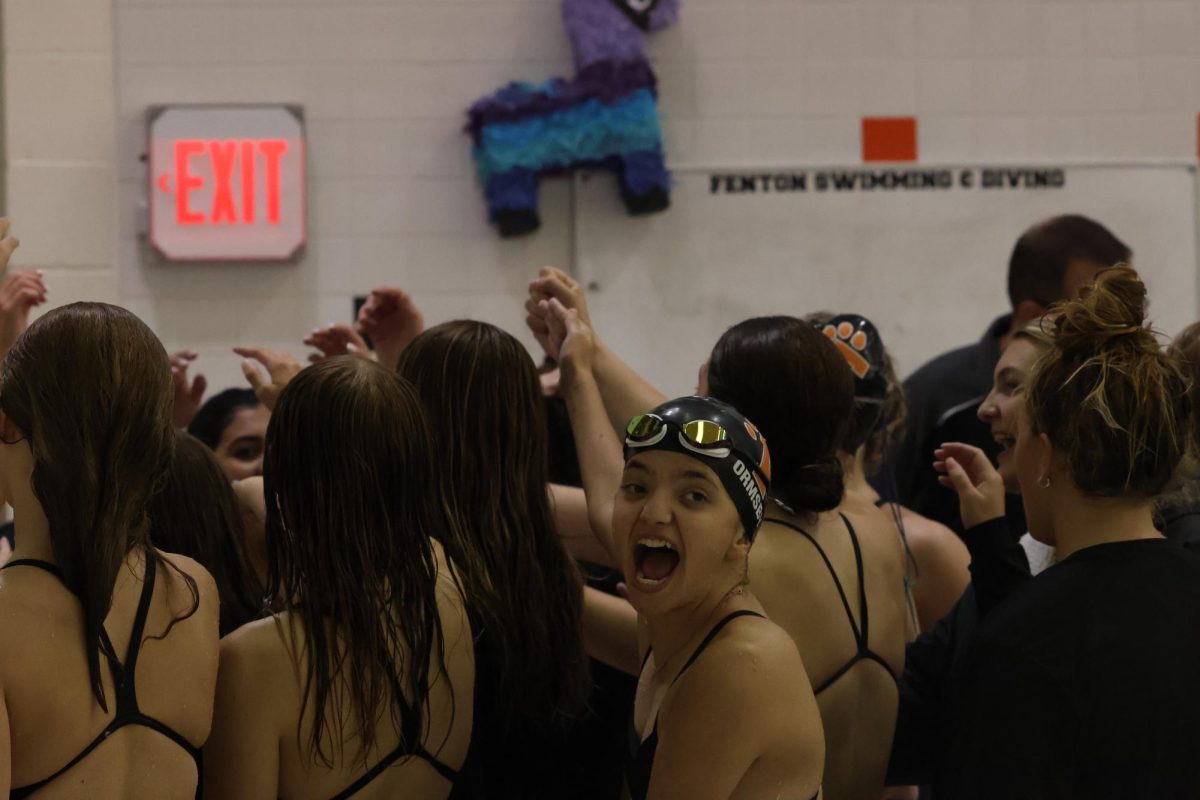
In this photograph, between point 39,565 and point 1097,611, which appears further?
point 1097,611

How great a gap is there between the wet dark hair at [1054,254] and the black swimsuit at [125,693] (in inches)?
111

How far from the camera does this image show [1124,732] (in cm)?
183

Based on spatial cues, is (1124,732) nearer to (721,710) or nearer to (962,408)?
(721,710)

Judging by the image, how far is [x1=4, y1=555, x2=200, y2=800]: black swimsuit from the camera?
1.70 meters

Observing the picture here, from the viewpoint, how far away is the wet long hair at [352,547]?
1.86m

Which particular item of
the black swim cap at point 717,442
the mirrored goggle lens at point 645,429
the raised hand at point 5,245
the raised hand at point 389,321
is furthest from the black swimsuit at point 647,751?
the raised hand at point 389,321

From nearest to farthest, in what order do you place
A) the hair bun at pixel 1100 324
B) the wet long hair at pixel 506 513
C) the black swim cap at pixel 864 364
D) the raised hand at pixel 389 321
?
the hair bun at pixel 1100 324, the wet long hair at pixel 506 513, the black swim cap at pixel 864 364, the raised hand at pixel 389 321

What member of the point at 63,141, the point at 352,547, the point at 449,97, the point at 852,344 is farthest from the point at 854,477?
the point at 63,141

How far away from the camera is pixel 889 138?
17.6ft

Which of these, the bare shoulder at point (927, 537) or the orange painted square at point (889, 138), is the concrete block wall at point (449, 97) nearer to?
the orange painted square at point (889, 138)

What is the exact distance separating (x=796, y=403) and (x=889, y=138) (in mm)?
3452

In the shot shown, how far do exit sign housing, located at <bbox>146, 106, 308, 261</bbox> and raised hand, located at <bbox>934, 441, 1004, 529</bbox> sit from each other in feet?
11.0

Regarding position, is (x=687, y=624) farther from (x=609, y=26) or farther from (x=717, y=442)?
(x=609, y=26)

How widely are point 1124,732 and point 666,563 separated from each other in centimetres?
63
